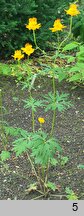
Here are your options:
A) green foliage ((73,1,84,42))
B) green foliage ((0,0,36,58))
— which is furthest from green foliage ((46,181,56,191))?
green foliage ((0,0,36,58))

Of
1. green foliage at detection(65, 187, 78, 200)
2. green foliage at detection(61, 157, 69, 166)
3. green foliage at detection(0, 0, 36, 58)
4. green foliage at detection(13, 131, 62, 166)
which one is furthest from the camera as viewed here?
green foliage at detection(0, 0, 36, 58)

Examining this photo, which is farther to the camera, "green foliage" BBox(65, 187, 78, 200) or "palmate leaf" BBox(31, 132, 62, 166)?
"green foliage" BBox(65, 187, 78, 200)

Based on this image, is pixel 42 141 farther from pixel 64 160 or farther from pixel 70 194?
pixel 64 160

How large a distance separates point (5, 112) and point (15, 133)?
116 cm

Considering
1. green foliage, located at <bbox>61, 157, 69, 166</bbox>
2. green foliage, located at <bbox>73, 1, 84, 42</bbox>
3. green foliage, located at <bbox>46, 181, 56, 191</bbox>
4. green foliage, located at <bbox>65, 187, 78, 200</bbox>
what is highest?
green foliage, located at <bbox>73, 1, 84, 42</bbox>

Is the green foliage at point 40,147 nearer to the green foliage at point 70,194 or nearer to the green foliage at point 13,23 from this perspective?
the green foliage at point 70,194

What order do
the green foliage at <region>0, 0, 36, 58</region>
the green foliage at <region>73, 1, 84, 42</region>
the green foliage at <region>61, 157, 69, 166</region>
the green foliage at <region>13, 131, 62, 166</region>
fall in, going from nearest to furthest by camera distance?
the green foliage at <region>13, 131, 62, 166</region> → the green foliage at <region>61, 157, 69, 166</region> → the green foliage at <region>73, 1, 84, 42</region> → the green foliage at <region>0, 0, 36, 58</region>

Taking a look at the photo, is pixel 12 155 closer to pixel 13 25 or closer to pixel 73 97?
pixel 73 97

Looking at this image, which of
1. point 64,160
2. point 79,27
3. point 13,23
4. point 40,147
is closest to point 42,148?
point 40,147

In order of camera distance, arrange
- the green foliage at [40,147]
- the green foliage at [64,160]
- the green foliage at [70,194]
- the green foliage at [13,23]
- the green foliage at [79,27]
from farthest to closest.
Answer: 1. the green foliage at [13,23]
2. the green foliage at [79,27]
3. the green foliage at [64,160]
4. the green foliage at [70,194]
5. the green foliage at [40,147]

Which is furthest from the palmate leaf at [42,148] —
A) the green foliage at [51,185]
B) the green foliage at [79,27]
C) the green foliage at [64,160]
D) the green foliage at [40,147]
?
the green foliage at [79,27]

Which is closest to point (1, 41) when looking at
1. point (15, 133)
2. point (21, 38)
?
point (21, 38)

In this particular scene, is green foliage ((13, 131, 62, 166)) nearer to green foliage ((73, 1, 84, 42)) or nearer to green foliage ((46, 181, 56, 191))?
green foliage ((46, 181, 56, 191))

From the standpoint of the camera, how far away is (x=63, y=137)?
445cm
